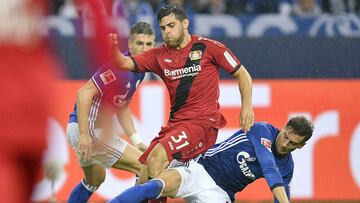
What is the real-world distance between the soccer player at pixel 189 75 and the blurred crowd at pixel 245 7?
433 centimetres

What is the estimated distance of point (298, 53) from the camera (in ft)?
33.3

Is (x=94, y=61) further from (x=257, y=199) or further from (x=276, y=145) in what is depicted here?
(x=257, y=199)

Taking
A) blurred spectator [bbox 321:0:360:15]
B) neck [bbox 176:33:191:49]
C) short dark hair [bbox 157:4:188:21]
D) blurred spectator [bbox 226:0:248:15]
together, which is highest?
short dark hair [bbox 157:4:188:21]

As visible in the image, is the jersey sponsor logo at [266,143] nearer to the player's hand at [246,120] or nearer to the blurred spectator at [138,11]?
the player's hand at [246,120]

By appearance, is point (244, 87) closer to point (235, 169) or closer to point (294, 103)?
point (235, 169)

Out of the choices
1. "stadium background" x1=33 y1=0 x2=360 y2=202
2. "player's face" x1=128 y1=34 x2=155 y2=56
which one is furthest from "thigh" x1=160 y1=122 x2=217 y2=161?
"stadium background" x1=33 y1=0 x2=360 y2=202

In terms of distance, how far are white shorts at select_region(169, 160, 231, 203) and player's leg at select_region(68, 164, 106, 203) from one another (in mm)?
1250

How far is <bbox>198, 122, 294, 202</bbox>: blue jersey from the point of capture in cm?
633

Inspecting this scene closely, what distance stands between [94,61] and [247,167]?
376cm

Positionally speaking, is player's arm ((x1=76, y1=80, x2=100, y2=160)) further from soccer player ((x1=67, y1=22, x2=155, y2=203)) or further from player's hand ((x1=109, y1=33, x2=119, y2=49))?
player's hand ((x1=109, y1=33, x2=119, y2=49))

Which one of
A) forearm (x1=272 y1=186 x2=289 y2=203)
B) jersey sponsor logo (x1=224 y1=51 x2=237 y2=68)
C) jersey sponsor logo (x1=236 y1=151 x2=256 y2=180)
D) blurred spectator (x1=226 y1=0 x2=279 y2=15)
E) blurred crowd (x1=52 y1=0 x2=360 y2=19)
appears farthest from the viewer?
blurred spectator (x1=226 y1=0 x2=279 y2=15)

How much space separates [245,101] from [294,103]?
9.70 ft

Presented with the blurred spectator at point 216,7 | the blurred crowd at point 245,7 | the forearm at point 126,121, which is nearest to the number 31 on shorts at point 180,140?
the forearm at point 126,121

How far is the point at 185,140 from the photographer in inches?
263
